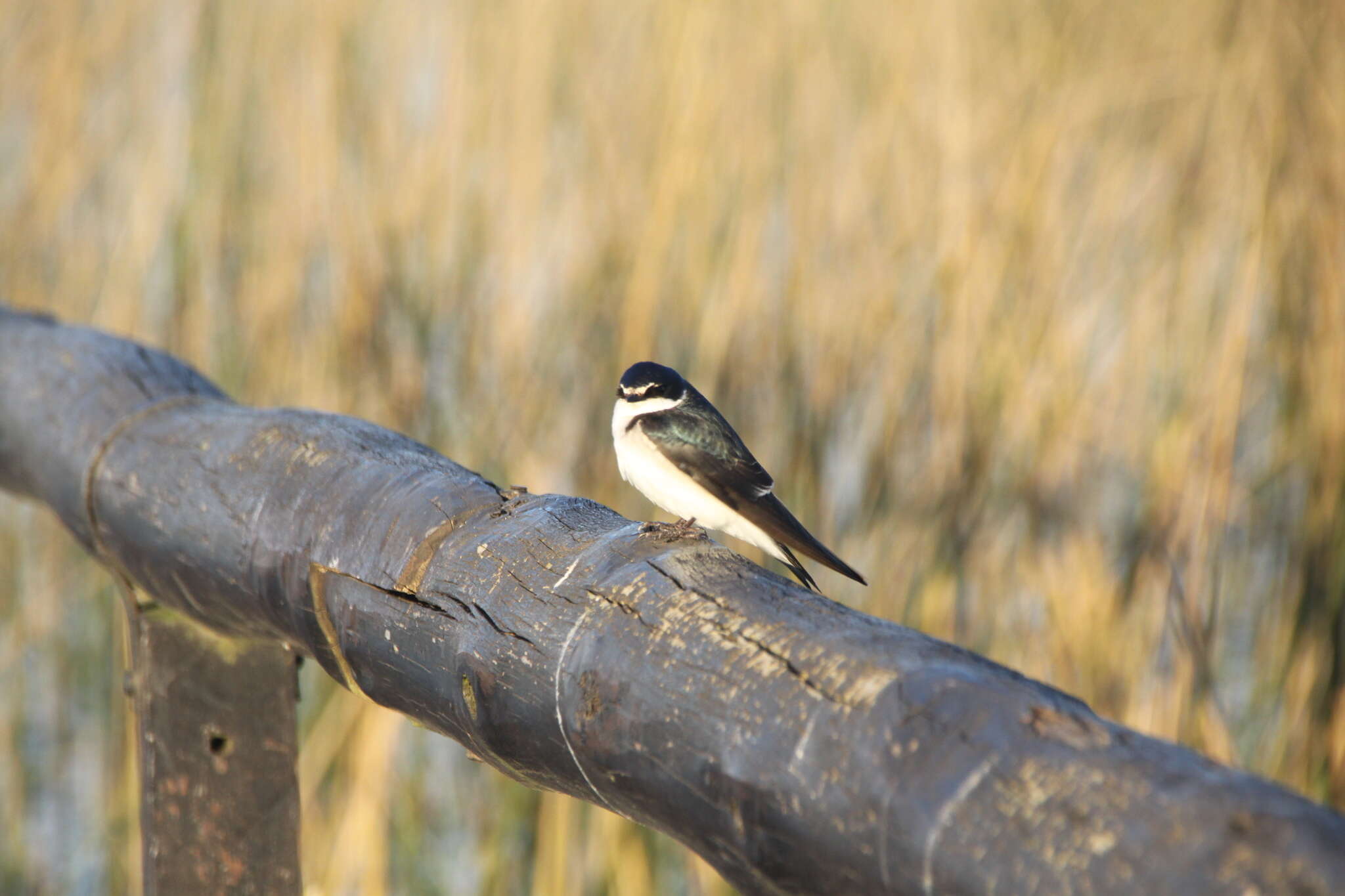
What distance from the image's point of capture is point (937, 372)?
2.40 metres

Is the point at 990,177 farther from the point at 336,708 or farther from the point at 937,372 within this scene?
the point at 336,708

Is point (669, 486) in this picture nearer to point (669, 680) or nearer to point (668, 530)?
point (668, 530)

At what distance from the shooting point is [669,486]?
1.55 meters

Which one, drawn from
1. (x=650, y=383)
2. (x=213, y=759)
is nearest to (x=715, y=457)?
(x=650, y=383)

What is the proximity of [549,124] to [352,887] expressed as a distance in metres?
1.56

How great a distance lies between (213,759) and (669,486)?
0.61m

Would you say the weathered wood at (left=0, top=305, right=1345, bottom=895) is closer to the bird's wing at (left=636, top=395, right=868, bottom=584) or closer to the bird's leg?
the bird's leg

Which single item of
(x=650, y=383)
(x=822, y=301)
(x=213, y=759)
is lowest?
(x=213, y=759)

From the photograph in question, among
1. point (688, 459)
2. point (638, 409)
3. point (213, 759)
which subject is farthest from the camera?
point (638, 409)

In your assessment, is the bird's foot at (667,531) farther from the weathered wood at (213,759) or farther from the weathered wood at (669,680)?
the weathered wood at (213,759)

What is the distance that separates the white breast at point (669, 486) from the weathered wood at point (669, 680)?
495 millimetres

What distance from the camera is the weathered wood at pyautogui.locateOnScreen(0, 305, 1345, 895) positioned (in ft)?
1.61

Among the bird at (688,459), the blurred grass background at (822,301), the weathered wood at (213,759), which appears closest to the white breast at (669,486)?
the bird at (688,459)

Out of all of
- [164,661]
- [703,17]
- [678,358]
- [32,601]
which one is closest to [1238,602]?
Result: [678,358]
